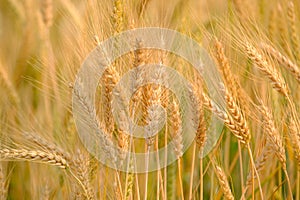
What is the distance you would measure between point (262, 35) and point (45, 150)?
744 mm

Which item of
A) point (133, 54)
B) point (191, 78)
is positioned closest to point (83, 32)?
point (133, 54)

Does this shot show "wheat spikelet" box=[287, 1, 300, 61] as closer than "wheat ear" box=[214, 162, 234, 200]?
No

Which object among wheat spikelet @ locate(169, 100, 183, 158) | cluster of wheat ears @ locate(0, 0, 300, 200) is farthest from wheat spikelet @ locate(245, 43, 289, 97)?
wheat spikelet @ locate(169, 100, 183, 158)

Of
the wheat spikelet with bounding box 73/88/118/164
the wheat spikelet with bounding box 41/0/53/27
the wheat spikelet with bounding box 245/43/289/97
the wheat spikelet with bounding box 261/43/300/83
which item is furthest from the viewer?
the wheat spikelet with bounding box 41/0/53/27

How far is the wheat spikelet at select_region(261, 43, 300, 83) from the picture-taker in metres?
1.76

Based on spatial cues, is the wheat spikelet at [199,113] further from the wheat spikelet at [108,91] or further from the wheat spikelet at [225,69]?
the wheat spikelet at [108,91]

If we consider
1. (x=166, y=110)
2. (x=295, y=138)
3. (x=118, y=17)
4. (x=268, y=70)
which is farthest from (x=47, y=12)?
(x=295, y=138)

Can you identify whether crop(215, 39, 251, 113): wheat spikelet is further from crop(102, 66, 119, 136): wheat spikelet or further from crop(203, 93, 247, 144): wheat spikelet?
crop(102, 66, 119, 136): wheat spikelet

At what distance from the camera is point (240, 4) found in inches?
83.7

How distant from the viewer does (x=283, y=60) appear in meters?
1.78

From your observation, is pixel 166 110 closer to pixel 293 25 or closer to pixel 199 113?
pixel 199 113

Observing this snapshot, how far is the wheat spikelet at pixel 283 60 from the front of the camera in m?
1.76

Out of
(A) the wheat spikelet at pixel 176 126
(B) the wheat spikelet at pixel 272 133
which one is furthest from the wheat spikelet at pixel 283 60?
(A) the wheat spikelet at pixel 176 126

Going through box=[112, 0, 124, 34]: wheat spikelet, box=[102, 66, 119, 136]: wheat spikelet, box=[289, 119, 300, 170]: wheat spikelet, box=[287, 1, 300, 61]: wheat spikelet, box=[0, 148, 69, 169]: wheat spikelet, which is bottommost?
box=[0, 148, 69, 169]: wheat spikelet
